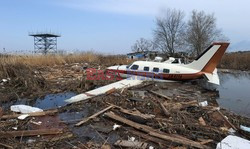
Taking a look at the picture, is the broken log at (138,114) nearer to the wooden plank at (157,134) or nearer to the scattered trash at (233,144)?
the wooden plank at (157,134)

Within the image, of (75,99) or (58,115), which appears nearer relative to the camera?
(58,115)

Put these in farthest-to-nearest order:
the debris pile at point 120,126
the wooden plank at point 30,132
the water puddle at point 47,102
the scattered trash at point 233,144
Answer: the water puddle at point 47,102 → the wooden plank at point 30,132 → the debris pile at point 120,126 → the scattered trash at point 233,144

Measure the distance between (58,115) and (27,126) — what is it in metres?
1.18

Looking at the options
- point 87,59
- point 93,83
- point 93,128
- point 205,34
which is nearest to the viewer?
point 93,128

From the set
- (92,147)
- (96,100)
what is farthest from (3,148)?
(96,100)

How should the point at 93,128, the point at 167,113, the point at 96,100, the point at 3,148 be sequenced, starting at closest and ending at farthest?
the point at 3,148
the point at 93,128
the point at 167,113
the point at 96,100

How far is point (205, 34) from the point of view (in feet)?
139

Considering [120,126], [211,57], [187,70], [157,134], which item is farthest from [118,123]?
[211,57]

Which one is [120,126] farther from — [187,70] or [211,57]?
[211,57]

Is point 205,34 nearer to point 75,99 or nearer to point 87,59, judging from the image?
point 87,59

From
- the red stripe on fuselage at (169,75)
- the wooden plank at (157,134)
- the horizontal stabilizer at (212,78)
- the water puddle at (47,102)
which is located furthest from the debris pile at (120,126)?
the red stripe on fuselage at (169,75)

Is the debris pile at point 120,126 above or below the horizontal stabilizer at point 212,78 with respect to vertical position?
below

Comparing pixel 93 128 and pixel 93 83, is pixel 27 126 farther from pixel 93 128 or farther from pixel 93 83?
pixel 93 83

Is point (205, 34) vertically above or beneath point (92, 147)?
above
